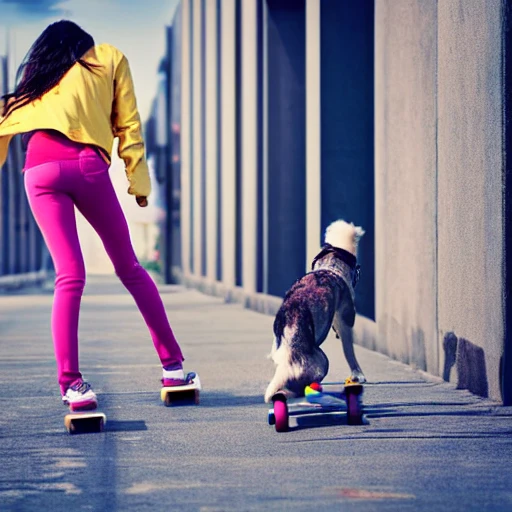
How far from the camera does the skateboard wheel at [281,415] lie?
546cm

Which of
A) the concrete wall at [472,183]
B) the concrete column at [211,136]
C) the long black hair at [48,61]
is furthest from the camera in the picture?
the concrete column at [211,136]

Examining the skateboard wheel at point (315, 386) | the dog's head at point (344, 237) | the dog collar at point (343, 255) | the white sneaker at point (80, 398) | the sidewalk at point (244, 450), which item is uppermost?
the dog's head at point (344, 237)

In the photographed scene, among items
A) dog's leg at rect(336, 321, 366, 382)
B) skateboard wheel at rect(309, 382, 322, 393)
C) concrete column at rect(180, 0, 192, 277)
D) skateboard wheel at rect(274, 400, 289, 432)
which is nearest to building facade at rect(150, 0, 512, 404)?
dog's leg at rect(336, 321, 366, 382)

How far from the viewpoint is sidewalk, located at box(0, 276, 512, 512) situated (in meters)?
4.16

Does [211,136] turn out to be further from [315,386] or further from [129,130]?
[315,386]

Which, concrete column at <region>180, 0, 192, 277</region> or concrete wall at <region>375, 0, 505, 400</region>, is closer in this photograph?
concrete wall at <region>375, 0, 505, 400</region>

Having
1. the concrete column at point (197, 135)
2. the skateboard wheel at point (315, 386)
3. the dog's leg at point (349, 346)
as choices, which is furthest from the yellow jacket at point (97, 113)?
the concrete column at point (197, 135)

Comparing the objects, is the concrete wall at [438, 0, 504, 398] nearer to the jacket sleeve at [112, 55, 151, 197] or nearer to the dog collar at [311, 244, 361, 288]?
the dog collar at [311, 244, 361, 288]

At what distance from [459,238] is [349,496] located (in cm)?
288

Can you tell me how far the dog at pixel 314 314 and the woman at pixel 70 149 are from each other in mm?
869

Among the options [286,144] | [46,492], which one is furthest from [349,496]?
[286,144]

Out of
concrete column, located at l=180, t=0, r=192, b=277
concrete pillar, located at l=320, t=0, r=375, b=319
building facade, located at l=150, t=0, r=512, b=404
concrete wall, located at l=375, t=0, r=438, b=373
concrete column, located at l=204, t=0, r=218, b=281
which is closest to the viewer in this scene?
building facade, located at l=150, t=0, r=512, b=404

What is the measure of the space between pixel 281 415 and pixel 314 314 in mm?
480

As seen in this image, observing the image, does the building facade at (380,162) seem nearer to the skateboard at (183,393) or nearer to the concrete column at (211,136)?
the concrete column at (211,136)
